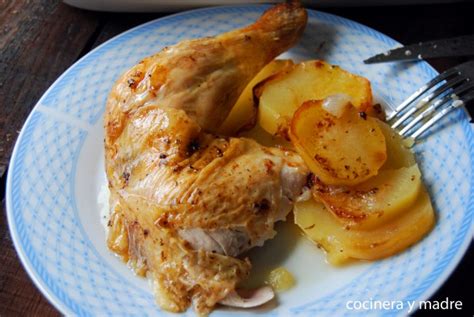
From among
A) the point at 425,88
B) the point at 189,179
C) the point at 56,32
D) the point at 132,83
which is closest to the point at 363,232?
the point at 189,179

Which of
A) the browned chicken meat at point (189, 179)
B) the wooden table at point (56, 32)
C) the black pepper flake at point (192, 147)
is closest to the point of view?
the browned chicken meat at point (189, 179)

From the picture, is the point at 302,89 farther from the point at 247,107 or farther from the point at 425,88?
the point at 425,88

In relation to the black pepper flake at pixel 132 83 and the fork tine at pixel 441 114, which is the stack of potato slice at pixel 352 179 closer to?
the fork tine at pixel 441 114

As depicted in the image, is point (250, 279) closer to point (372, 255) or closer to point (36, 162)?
point (372, 255)

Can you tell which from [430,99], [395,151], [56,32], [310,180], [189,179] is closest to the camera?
[189,179]

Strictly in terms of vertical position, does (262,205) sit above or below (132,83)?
below

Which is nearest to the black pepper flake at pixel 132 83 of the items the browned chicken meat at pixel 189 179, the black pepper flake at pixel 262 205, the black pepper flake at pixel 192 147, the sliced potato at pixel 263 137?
the browned chicken meat at pixel 189 179

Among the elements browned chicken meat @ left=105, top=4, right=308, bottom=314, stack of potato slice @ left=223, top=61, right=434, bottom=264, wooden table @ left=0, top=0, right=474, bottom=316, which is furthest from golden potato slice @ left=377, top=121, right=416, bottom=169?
wooden table @ left=0, top=0, right=474, bottom=316
